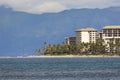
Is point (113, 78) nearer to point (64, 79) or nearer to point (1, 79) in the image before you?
point (64, 79)

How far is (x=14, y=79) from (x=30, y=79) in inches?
119

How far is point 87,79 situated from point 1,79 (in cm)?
1455

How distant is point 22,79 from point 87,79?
435 inches

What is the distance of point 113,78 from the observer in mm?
87812

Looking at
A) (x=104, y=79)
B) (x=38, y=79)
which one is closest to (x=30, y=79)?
(x=38, y=79)

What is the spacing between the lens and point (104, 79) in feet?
281

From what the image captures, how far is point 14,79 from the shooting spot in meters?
89.4

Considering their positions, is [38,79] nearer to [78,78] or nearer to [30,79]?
[30,79]

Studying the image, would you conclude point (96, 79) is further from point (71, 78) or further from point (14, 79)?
point (14, 79)

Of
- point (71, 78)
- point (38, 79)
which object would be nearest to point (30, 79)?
point (38, 79)

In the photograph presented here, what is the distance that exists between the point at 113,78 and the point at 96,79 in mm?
3403

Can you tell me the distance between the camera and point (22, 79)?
292 ft

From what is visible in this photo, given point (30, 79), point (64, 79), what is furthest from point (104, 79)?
point (30, 79)

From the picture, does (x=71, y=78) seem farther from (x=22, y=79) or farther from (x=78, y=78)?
(x=22, y=79)
